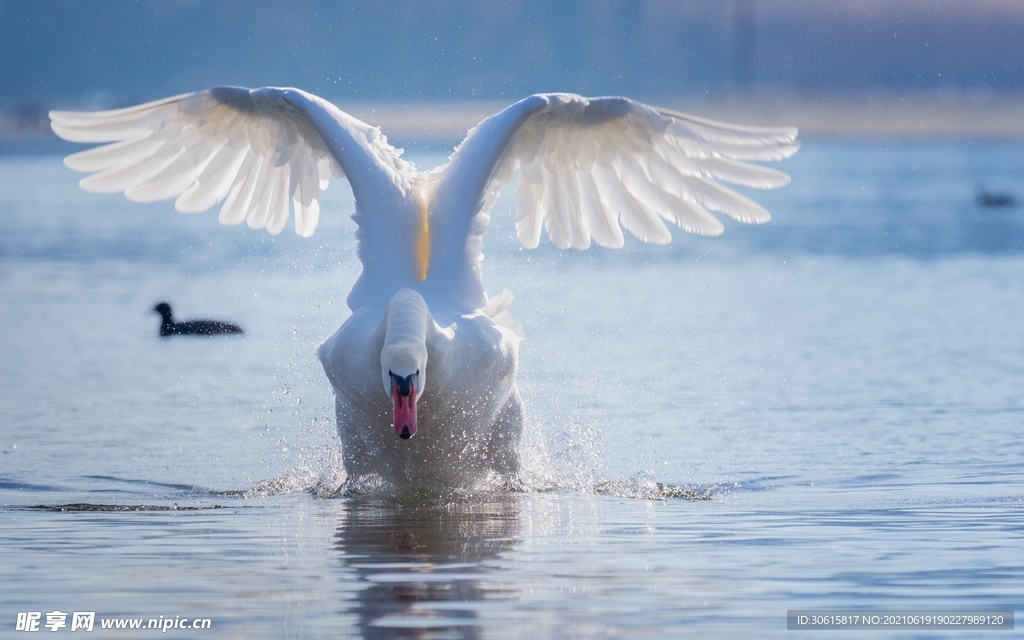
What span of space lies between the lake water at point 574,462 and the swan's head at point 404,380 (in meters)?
0.60

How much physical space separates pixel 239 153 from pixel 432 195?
174 centimetres

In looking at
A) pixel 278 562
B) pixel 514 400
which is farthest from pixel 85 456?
pixel 278 562

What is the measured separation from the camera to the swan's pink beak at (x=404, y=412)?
25.8ft

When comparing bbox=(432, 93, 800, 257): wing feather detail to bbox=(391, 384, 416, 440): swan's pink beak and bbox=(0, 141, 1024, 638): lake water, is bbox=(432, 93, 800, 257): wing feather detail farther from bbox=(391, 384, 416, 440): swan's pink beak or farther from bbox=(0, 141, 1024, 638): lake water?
bbox=(391, 384, 416, 440): swan's pink beak

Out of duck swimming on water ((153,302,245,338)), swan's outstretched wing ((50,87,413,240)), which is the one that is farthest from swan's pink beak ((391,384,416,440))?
duck swimming on water ((153,302,245,338))

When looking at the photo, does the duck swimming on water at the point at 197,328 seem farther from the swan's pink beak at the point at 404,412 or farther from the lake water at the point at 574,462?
the swan's pink beak at the point at 404,412

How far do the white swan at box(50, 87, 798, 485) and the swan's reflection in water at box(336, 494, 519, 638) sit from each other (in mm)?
458

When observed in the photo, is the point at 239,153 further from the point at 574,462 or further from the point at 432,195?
the point at 574,462

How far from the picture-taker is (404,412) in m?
7.95

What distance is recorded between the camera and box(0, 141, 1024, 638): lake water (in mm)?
6660

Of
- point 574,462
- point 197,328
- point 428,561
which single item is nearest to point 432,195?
point 574,462

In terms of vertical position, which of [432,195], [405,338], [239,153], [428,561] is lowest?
[428,561]

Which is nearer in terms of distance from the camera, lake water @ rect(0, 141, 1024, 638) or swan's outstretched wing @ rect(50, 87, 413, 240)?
lake water @ rect(0, 141, 1024, 638)

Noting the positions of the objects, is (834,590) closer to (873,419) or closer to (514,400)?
(514,400)
